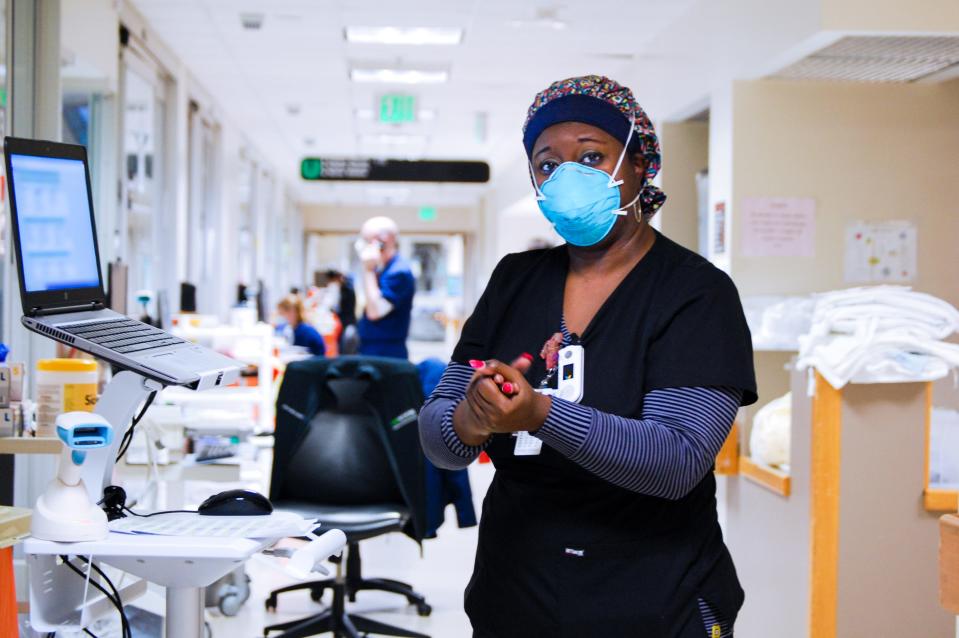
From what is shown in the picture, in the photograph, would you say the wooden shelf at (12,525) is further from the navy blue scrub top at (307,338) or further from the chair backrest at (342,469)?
the navy blue scrub top at (307,338)

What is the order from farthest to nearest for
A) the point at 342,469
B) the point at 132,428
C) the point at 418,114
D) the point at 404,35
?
the point at 418,114, the point at 404,35, the point at 342,469, the point at 132,428

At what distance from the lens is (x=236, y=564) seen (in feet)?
4.62

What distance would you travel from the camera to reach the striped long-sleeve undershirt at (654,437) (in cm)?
128

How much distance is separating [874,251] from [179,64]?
5.14m

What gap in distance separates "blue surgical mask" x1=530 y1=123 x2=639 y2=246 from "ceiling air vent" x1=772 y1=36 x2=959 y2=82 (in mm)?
3098

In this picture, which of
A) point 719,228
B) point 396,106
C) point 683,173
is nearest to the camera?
point 719,228

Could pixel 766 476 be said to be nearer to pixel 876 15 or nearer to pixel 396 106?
pixel 876 15

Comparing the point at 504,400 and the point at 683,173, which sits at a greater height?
the point at 683,173

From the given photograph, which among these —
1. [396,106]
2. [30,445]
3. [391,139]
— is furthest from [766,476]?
[391,139]

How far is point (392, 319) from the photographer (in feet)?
19.5

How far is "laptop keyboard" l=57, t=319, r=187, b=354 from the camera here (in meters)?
1.57

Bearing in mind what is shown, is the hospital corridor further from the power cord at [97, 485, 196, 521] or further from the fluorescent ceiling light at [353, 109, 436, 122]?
the fluorescent ceiling light at [353, 109, 436, 122]

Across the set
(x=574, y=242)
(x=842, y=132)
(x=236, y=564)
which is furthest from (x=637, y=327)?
(x=842, y=132)

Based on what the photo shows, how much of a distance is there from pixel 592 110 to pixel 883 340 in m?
1.71
